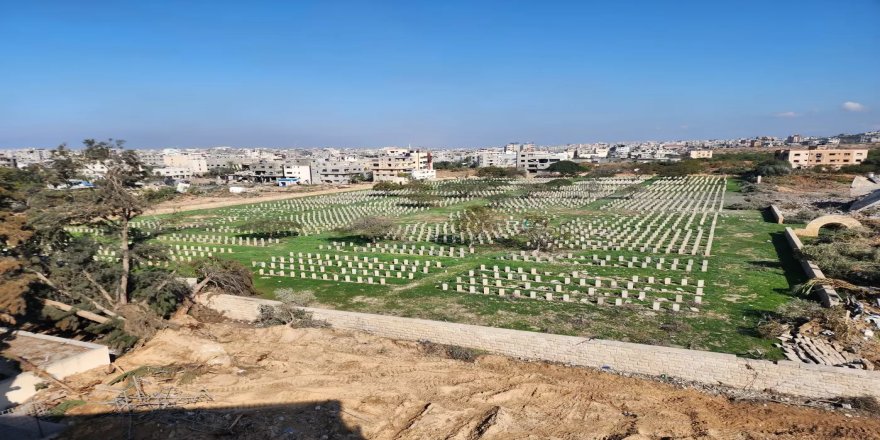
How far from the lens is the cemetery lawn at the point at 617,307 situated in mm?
13469

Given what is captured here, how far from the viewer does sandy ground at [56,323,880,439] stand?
9.03m

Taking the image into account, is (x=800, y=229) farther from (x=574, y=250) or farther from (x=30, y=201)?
(x=30, y=201)

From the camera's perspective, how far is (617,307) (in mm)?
15875

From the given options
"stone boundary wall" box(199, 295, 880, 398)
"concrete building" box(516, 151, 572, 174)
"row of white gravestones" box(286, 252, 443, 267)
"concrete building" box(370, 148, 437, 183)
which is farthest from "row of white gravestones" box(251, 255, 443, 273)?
"concrete building" box(516, 151, 572, 174)

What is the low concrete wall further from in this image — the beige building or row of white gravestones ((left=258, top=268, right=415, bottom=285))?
the beige building

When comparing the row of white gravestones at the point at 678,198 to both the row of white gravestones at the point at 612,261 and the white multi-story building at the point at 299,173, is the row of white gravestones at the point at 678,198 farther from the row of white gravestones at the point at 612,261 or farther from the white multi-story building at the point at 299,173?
the white multi-story building at the point at 299,173

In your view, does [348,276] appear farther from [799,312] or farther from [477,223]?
[799,312]

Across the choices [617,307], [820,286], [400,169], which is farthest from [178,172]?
[820,286]

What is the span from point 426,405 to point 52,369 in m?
8.63

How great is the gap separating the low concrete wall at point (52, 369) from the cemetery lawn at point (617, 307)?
701 cm

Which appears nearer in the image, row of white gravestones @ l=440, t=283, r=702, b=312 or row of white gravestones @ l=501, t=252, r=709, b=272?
row of white gravestones @ l=440, t=283, r=702, b=312

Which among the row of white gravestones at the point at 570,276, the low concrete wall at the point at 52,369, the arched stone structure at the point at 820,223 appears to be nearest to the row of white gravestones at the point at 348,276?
the row of white gravestones at the point at 570,276

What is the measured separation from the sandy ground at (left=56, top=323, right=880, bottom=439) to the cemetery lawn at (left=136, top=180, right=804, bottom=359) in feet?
8.39

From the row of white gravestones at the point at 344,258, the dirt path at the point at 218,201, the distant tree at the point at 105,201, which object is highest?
the distant tree at the point at 105,201
